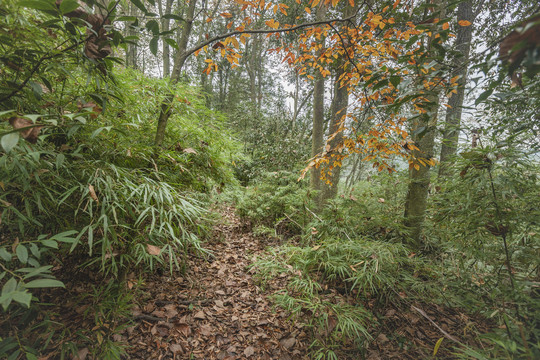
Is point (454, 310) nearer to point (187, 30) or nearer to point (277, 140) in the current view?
point (187, 30)

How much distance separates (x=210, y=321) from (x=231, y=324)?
0.56 ft

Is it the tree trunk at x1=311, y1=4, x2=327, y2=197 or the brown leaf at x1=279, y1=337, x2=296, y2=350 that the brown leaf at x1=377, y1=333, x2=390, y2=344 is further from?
the tree trunk at x1=311, y1=4, x2=327, y2=197

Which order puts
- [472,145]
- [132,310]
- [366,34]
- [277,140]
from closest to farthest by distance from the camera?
1. [472,145]
2. [132,310]
3. [366,34]
4. [277,140]

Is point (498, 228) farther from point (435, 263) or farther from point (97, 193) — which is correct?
point (97, 193)

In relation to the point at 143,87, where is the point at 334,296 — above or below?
below

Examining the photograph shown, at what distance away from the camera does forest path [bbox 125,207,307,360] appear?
150 cm

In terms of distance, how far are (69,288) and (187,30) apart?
187cm

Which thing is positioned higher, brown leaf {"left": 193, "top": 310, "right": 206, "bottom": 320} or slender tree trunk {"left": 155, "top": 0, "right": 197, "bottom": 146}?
slender tree trunk {"left": 155, "top": 0, "right": 197, "bottom": 146}

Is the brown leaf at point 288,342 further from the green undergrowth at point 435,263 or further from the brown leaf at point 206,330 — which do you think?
the brown leaf at point 206,330

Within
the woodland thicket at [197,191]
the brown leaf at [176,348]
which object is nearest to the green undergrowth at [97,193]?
the woodland thicket at [197,191]

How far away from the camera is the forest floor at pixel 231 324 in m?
1.45

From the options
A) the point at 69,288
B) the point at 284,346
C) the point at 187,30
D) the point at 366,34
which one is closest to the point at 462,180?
the point at 366,34

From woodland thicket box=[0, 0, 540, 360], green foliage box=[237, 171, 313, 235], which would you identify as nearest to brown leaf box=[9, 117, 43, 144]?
woodland thicket box=[0, 0, 540, 360]

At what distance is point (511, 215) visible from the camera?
127cm
